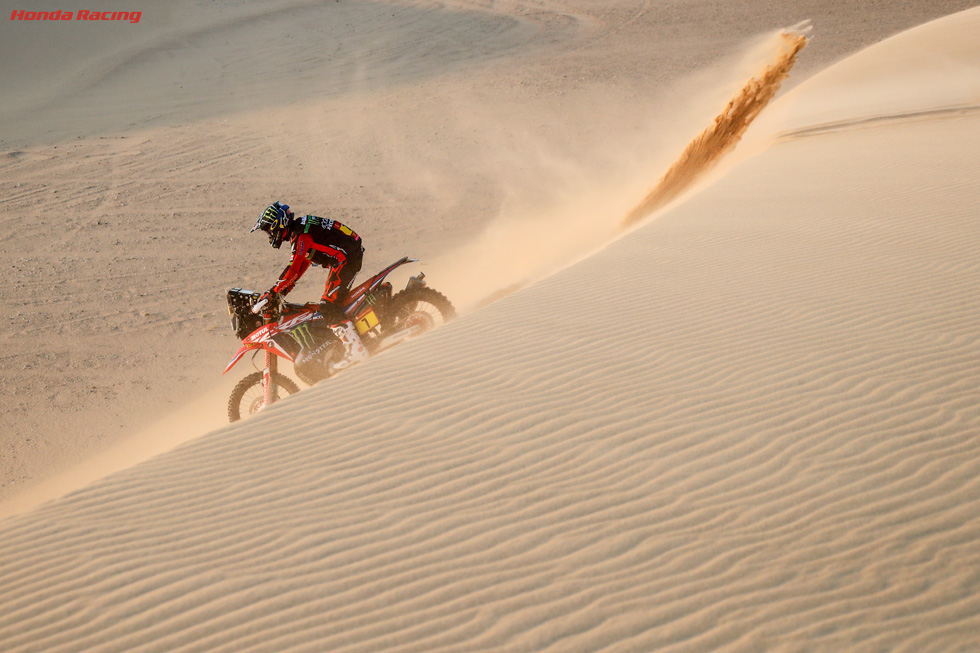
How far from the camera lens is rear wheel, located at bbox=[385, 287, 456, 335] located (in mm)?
7680

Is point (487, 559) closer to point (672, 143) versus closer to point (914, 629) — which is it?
point (914, 629)

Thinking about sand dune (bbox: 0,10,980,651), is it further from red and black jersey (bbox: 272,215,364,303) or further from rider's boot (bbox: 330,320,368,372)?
red and black jersey (bbox: 272,215,364,303)

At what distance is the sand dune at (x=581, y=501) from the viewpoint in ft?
10.3

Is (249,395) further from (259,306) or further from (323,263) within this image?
(323,263)

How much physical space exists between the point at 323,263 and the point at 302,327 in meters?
0.85

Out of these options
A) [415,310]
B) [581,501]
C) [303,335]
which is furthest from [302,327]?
[581,501]

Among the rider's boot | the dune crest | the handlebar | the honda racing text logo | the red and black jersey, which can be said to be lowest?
the rider's boot

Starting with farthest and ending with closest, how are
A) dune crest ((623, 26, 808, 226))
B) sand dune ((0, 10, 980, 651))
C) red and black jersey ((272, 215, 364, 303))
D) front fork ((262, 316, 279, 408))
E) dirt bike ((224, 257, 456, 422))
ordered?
dune crest ((623, 26, 808, 226)), red and black jersey ((272, 215, 364, 303)), dirt bike ((224, 257, 456, 422)), front fork ((262, 316, 279, 408)), sand dune ((0, 10, 980, 651))

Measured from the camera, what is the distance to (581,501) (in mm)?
3898

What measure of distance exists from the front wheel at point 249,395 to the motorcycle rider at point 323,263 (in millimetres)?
304

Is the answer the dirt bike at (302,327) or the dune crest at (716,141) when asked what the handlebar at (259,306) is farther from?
the dune crest at (716,141)

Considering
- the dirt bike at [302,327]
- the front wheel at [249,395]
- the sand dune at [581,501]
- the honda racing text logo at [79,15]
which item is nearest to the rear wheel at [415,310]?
the dirt bike at [302,327]

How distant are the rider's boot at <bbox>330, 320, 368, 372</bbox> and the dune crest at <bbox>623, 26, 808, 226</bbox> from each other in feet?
23.5

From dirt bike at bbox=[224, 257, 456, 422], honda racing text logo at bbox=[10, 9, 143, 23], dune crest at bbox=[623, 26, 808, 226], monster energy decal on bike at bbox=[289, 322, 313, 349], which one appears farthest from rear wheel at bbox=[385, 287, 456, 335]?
honda racing text logo at bbox=[10, 9, 143, 23]
